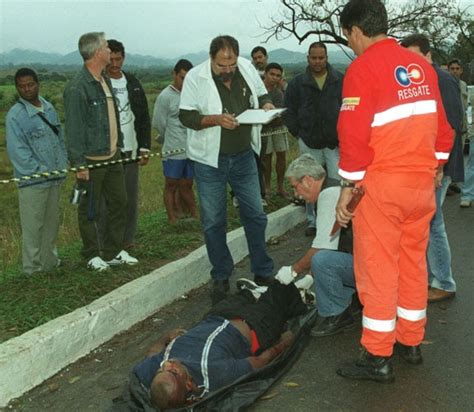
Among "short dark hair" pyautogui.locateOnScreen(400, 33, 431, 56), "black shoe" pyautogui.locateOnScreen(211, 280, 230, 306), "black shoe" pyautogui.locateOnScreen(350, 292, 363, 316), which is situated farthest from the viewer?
"black shoe" pyautogui.locateOnScreen(211, 280, 230, 306)

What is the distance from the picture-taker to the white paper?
17.0 ft

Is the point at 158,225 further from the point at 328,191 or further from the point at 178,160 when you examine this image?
the point at 328,191

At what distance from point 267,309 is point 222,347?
0.65m

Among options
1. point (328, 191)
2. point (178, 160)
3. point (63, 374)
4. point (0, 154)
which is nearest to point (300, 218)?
point (178, 160)

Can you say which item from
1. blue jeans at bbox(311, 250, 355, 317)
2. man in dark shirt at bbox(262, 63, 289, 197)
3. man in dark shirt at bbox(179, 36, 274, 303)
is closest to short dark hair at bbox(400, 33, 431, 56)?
man in dark shirt at bbox(179, 36, 274, 303)

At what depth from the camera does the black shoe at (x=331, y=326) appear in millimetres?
4691

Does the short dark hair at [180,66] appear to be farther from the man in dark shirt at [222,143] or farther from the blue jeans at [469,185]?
the blue jeans at [469,185]

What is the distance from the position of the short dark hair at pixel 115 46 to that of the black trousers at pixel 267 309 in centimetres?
322

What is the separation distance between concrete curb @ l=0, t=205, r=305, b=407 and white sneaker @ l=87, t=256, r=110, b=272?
0.46 metres

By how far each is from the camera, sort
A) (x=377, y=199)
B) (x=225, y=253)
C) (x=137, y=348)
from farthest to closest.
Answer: (x=225, y=253) → (x=137, y=348) → (x=377, y=199)

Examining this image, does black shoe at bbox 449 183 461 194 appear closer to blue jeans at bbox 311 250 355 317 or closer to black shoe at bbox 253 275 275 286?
black shoe at bbox 253 275 275 286

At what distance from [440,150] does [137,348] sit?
102 inches

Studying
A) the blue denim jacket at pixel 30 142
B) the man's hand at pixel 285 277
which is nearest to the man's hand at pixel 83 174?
the blue denim jacket at pixel 30 142

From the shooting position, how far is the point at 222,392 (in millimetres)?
3570
